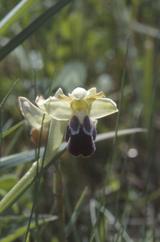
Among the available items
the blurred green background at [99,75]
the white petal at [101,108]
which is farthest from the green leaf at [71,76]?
the white petal at [101,108]

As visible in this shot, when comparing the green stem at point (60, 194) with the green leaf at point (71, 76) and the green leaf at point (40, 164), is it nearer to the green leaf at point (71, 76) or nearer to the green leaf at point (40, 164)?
the green leaf at point (40, 164)

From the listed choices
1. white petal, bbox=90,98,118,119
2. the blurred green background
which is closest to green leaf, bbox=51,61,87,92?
the blurred green background

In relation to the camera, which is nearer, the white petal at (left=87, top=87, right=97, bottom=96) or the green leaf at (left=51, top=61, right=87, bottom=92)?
the white petal at (left=87, top=87, right=97, bottom=96)

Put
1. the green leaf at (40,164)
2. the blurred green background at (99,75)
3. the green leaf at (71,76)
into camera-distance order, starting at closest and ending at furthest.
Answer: the green leaf at (40,164) < the blurred green background at (99,75) < the green leaf at (71,76)

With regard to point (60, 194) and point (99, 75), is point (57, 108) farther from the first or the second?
point (99, 75)

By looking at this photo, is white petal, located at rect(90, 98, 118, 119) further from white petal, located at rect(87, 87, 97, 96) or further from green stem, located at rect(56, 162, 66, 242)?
green stem, located at rect(56, 162, 66, 242)

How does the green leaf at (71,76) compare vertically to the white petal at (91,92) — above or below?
below

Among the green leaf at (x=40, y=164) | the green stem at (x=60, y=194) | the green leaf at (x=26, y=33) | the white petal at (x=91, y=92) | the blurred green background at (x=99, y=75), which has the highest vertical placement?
the green leaf at (x=26, y=33)

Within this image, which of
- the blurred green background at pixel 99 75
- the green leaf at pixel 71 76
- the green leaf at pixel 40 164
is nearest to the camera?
the green leaf at pixel 40 164
